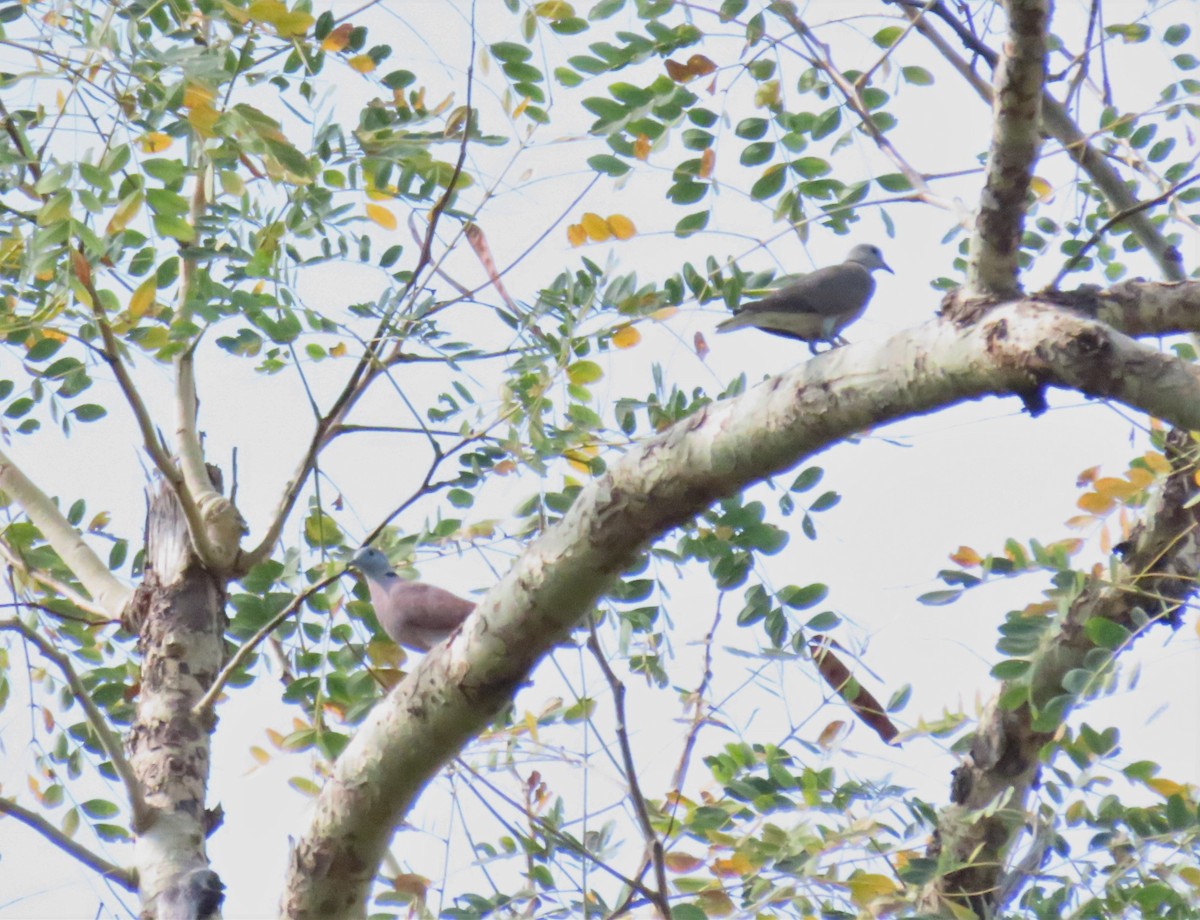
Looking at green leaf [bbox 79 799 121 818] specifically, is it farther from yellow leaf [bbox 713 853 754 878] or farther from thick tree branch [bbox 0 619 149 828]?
yellow leaf [bbox 713 853 754 878]

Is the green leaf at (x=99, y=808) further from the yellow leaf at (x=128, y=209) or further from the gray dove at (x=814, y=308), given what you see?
the gray dove at (x=814, y=308)

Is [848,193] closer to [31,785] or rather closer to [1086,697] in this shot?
[1086,697]

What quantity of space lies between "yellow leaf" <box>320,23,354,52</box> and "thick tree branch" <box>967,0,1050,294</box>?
1.91 metres

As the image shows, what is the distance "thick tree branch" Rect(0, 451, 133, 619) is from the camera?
4.14 meters

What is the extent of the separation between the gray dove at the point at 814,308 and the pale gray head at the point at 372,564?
1601 millimetres

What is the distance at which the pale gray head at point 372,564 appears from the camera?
3.94m

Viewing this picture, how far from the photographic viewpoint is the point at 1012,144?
222 cm

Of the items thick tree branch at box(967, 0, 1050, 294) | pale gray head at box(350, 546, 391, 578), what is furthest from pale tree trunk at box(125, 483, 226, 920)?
thick tree branch at box(967, 0, 1050, 294)

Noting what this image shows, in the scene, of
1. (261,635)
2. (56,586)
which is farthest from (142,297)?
(56,586)

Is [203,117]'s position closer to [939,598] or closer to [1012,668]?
[939,598]

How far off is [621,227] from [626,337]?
31 cm

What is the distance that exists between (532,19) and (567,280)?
2.51 feet

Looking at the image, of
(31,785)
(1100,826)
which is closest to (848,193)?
(1100,826)

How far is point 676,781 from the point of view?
3271 mm
